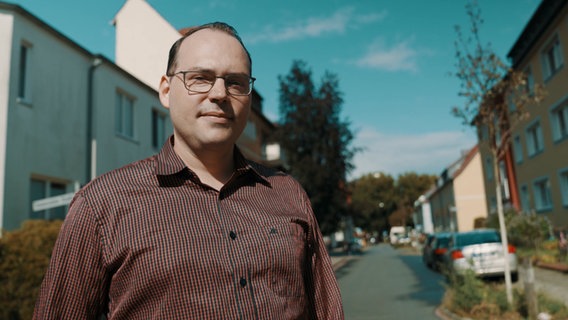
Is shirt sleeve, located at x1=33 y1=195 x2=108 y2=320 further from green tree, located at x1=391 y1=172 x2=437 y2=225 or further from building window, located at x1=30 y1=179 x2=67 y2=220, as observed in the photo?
green tree, located at x1=391 y1=172 x2=437 y2=225

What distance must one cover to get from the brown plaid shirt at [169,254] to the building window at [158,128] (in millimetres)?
16625

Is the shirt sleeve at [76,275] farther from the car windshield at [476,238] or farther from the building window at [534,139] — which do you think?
the building window at [534,139]

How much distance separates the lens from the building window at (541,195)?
2391cm

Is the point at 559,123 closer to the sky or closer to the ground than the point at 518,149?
closer to the sky

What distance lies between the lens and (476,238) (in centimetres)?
1428

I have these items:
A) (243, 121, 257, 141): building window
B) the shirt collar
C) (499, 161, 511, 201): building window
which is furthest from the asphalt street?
(499, 161, 511, 201): building window

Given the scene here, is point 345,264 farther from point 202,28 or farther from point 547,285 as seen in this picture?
point 202,28

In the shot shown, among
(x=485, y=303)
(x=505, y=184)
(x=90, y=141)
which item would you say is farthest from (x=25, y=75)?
(x=505, y=184)

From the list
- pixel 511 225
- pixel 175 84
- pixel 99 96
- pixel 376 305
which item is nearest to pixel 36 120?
pixel 99 96

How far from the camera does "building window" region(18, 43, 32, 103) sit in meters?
11.2

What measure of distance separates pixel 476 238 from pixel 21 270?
12.0 m

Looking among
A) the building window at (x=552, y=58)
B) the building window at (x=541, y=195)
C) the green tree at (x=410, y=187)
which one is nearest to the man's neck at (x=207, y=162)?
the building window at (x=552, y=58)

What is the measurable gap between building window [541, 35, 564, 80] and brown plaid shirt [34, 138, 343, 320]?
21426mm

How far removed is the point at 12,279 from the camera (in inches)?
301
